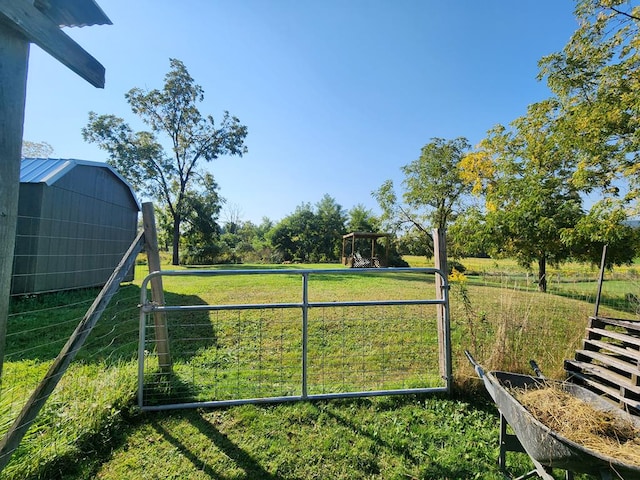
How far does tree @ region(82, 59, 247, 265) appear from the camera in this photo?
19734 mm

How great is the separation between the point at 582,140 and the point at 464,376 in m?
7.84

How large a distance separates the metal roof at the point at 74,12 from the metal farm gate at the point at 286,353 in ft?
5.36

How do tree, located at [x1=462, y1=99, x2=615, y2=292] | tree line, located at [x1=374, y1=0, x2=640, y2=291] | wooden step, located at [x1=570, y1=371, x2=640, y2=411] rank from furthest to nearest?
tree, located at [x1=462, y1=99, x2=615, y2=292]
tree line, located at [x1=374, y1=0, x2=640, y2=291]
wooden step, located at [x1=570, y1=371, x2=640, y2=411]

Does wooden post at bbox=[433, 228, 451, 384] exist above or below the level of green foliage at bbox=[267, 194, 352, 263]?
below

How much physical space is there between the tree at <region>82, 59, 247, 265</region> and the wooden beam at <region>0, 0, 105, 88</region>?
19.1 metres

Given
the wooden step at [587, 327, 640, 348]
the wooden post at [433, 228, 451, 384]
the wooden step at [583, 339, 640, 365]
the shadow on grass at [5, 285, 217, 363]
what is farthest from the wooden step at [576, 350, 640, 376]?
the shadow on grass at [5, 285, 217, 363]

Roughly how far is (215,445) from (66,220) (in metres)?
5.64

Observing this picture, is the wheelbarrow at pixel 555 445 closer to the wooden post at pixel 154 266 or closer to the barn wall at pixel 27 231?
the wooden post at pixel 154 266

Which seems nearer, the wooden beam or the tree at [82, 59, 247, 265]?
the wooden beam

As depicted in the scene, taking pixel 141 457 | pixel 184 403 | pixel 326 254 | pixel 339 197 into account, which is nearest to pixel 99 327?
pixel 184 403

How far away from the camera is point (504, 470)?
196cm

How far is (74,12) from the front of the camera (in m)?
1.70

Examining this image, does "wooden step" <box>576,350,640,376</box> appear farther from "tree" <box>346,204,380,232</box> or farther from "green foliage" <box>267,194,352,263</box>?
"tree" <box>346,204,380,232</box>

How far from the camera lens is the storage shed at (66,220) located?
6.36 meters
